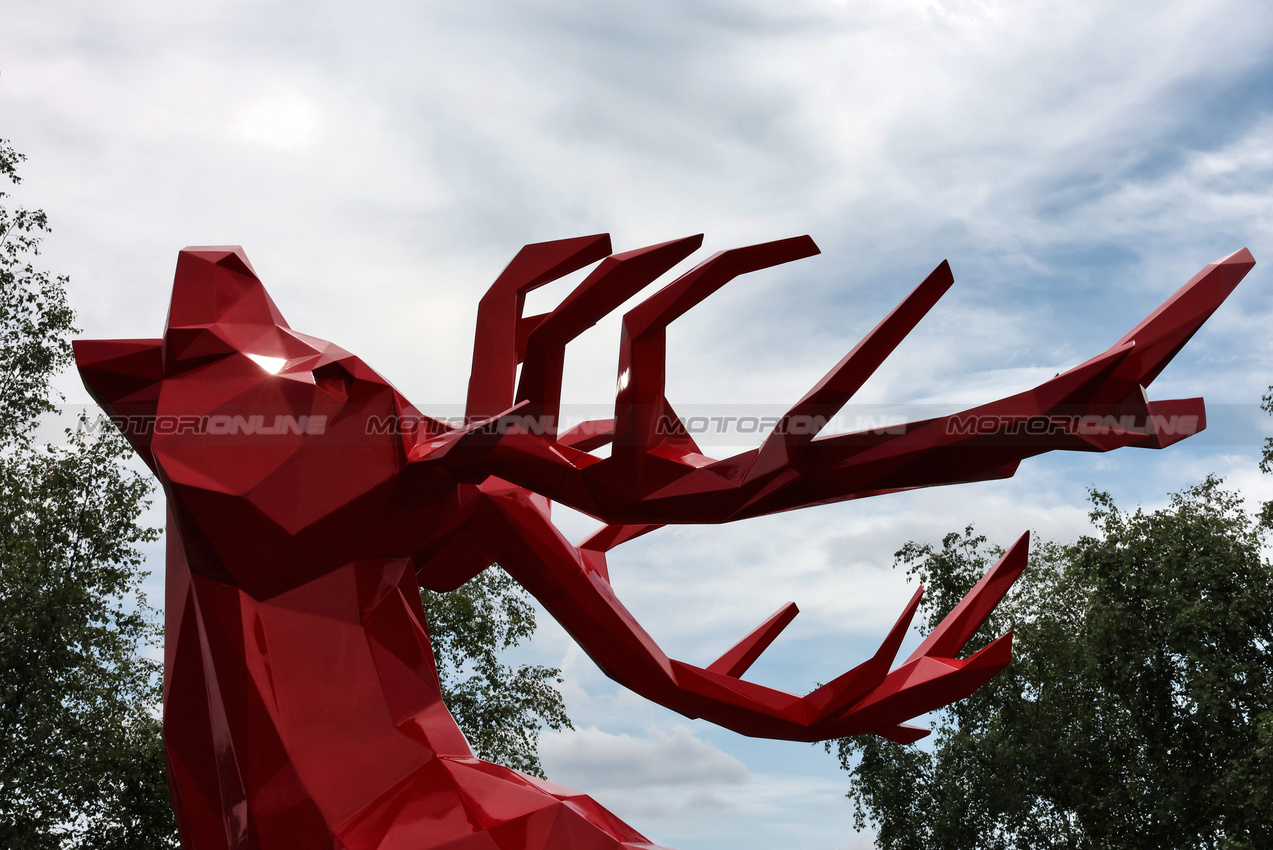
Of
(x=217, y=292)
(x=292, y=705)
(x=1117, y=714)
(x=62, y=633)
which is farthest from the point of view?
(x=1117, y=714)

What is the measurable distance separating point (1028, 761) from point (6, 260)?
52.3ft

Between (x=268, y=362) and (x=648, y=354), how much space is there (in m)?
1.23

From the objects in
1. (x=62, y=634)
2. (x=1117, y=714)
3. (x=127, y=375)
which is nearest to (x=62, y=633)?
(x=62, y=634)

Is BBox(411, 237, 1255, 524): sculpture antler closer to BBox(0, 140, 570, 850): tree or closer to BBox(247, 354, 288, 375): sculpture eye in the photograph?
BBox(247, 354, 288, 375): sculpture eye

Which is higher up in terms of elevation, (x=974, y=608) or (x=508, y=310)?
(x=508, y=310)

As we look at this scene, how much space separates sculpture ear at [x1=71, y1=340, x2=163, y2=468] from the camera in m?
3.43

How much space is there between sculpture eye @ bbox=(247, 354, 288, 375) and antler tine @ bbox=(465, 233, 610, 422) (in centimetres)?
85

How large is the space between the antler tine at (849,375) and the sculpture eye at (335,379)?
1.35 metres

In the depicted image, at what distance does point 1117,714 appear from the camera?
16969 mm

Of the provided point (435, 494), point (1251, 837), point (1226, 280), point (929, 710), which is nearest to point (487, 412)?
point (435, 494)

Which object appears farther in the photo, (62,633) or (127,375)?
(62,633)

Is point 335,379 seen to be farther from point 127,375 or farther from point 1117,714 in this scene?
point 1117,714

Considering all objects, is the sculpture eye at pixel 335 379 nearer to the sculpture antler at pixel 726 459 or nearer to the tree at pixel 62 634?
the sculpture antler at pixel 726 459

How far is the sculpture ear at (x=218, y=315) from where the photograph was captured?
329cm
